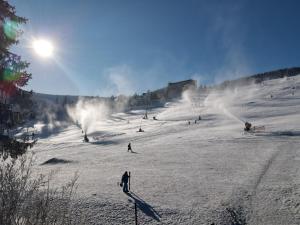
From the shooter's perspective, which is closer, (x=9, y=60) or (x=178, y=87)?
(x=9, y=60)

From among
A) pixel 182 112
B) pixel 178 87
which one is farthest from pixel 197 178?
pixel 178 87

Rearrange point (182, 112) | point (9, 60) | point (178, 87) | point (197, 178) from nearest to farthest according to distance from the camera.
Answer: point (9, 60) → point (197, 178) → point (182, 112) → point (178, 87)

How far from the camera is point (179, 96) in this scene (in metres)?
168

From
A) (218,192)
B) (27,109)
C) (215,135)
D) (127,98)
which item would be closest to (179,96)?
(127,98)

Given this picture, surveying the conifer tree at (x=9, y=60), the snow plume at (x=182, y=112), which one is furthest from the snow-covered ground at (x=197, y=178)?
the snow plume at (x=182, y=112)

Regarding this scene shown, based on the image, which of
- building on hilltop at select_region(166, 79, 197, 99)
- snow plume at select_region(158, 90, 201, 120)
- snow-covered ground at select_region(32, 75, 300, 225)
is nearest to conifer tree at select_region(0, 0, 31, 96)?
snow-covered ground at select_region(32, 75, 300, 225)

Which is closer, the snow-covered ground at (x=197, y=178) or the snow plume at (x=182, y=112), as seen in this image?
the snow-covered ground at (x=197, y=178)

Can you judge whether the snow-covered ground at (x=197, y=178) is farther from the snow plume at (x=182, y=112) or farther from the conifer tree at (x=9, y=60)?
the snow plume at (x=182, y=112)

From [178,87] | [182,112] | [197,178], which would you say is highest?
[178,87]

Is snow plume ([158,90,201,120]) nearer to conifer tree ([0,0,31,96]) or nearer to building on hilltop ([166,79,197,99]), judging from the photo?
building on hilltop ([166,79,197,99])

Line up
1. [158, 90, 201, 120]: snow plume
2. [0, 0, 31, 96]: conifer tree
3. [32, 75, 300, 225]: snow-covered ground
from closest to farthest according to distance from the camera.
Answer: [0, 0, 31, 96]: conifer tree
[32, 75, 300, 225]: snow-covered ground
[158, 90, 201, 120]: snow plume

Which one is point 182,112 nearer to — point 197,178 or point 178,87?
point 178,87

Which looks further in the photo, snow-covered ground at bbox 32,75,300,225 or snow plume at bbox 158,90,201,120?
snow plume at bbox 158,90,201,120

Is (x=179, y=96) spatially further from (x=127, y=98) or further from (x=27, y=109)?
(x=27, y=109)
